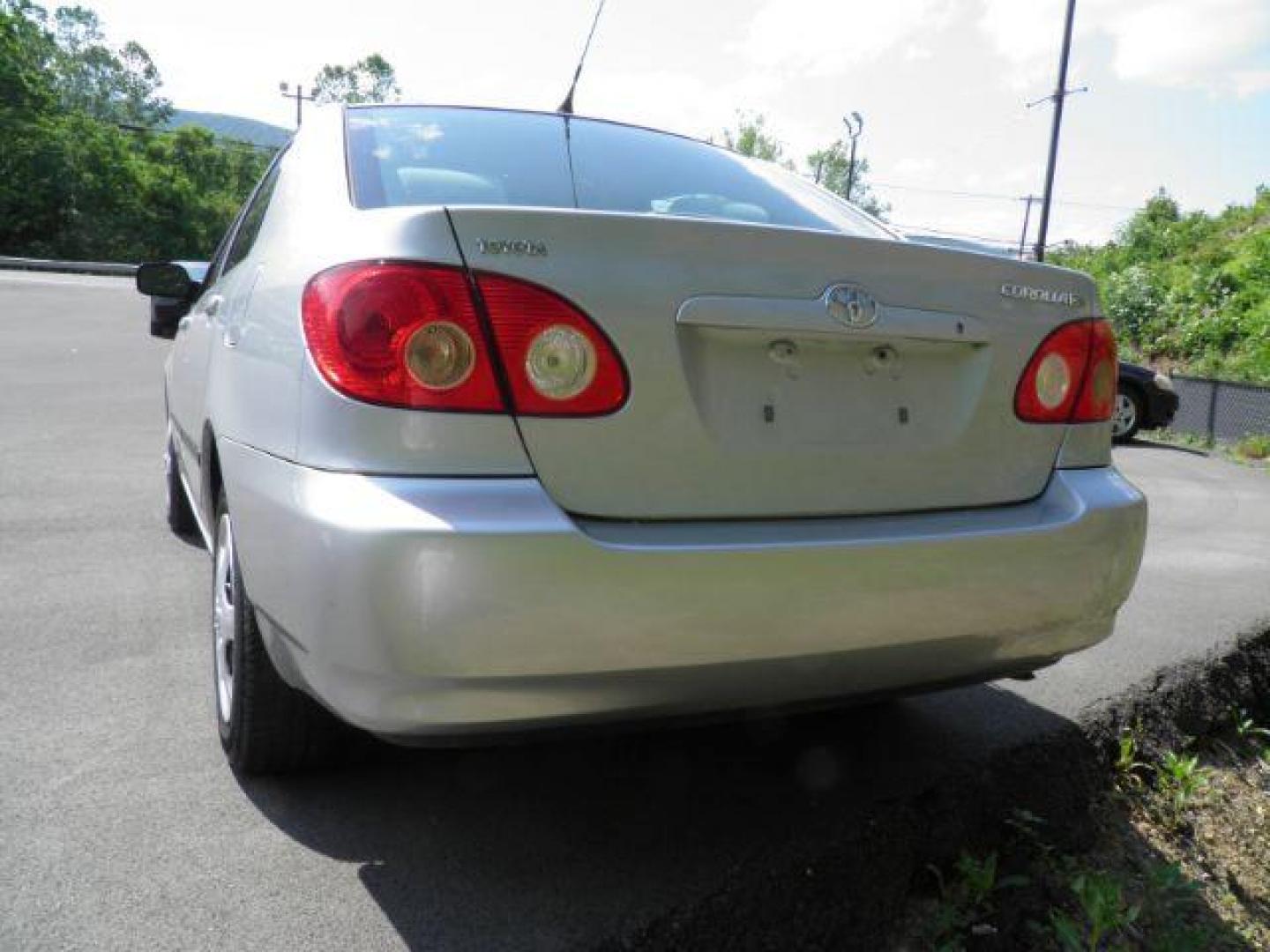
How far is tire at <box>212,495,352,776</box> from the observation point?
222 cm

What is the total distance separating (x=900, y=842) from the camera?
2.22 meters

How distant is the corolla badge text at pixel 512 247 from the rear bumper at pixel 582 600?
1.25 ft

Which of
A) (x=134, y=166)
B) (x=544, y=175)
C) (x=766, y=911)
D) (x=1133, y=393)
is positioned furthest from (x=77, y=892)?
(x=134, y=166)

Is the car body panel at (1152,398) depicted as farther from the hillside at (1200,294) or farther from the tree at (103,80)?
the tree at (103,80)

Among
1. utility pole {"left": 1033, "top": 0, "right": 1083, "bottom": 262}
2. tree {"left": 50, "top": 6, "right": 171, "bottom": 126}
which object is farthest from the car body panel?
tree {"left": 50, "top": 6, "right": 171, "bottom": 126}

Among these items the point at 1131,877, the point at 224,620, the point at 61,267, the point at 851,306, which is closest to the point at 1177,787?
the point at 1131,877

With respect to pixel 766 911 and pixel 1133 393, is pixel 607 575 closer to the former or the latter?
pixel 766 911

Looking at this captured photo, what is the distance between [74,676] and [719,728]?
1837mm

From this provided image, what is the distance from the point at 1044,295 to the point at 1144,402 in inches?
438

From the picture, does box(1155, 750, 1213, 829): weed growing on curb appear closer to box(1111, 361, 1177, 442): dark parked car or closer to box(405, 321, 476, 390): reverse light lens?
box(405, 321, 476, 390): reverse light lens

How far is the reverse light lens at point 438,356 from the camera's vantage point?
1.69 meters

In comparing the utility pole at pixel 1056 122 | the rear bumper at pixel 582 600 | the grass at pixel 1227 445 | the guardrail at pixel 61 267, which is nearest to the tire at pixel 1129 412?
the grass at pixel 1227 445

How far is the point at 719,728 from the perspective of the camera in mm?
2812

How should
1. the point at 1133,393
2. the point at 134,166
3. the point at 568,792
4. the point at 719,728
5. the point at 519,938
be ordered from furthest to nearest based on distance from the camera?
1. the point at 134,166
2. the point at 1133,393
3. the point at 719,728
4. the point at 568,792
5. the point at 519,938
